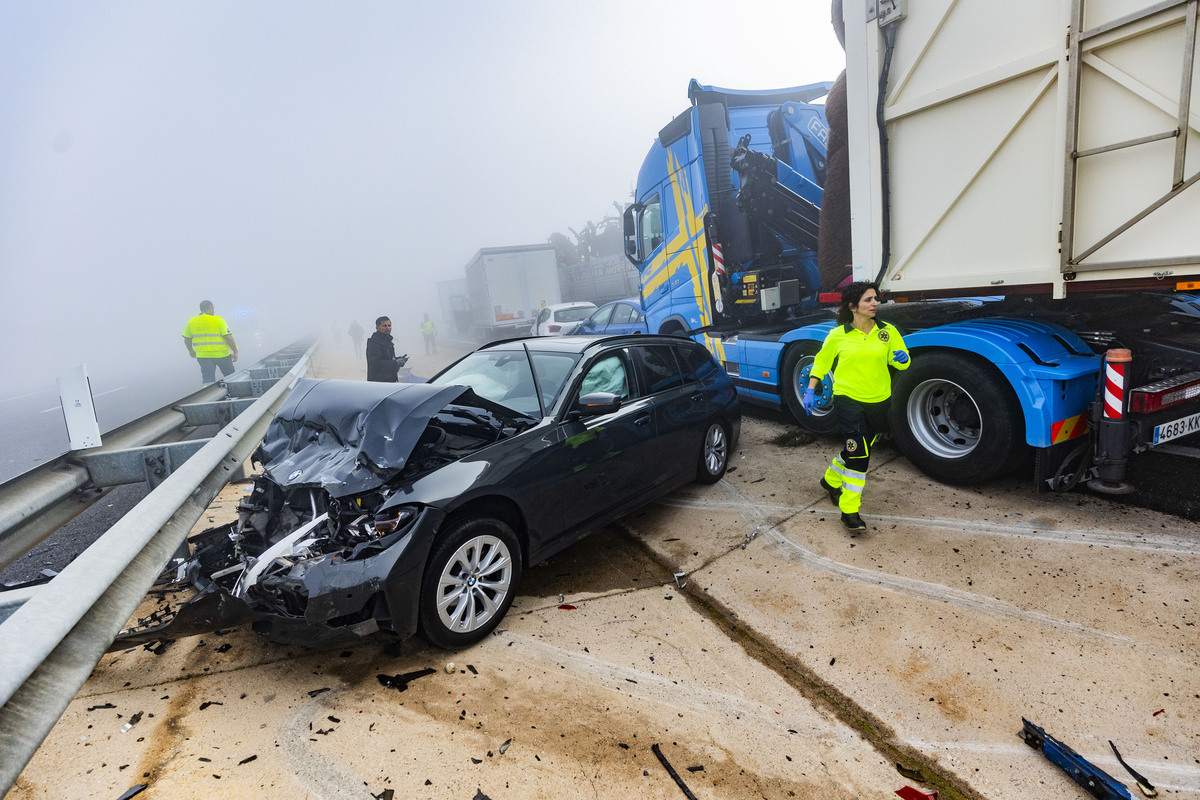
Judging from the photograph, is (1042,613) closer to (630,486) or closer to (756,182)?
(630,486)

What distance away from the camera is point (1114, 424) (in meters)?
3.74

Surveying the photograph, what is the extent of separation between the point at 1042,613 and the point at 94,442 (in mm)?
5247

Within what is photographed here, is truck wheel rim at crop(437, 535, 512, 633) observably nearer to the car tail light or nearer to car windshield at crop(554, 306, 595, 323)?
the car tail light

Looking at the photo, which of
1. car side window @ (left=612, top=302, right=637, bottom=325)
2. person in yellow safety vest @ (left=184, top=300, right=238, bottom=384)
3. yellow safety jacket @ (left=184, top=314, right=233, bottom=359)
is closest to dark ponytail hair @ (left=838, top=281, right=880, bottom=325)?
car side window @ (left=612, top=302, right=637, bottom=325)

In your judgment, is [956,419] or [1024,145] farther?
[956,419]

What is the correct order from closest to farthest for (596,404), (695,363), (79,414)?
(79,414), (596,404), (695,363)

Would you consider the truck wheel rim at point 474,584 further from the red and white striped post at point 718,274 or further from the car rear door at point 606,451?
the red and white striped post at point 718,274

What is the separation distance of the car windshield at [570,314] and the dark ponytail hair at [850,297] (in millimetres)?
11823

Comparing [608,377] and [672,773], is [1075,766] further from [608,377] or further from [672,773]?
[608,377]

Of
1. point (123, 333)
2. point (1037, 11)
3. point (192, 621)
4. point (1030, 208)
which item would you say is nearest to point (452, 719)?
point (192, 621)

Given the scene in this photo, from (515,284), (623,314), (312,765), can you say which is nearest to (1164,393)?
(312,765)

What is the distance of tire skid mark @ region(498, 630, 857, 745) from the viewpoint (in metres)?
2.46

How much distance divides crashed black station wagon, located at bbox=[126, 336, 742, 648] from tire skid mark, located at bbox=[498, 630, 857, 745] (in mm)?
367

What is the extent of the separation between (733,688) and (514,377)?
236cm
